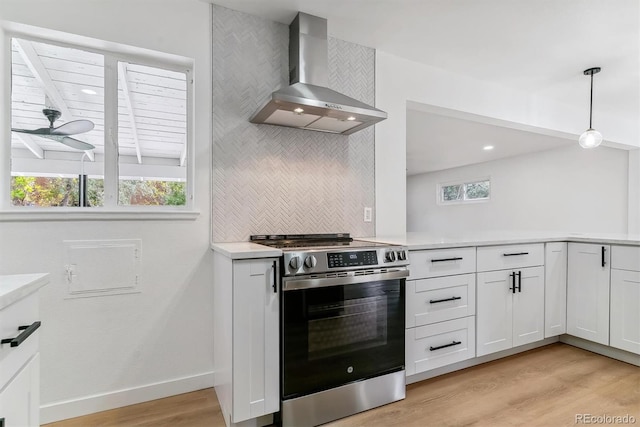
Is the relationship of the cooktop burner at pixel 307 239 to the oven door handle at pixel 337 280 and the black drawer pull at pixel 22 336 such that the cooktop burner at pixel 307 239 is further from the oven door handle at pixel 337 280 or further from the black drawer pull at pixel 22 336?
the black drawer pull at pixel 22 336

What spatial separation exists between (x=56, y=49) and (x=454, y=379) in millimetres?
3310

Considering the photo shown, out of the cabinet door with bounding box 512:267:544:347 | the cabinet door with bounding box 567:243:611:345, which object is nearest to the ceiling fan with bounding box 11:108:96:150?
the cabinet door with bounding box 512:267:544:347

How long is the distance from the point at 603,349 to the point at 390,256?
7.23 feet

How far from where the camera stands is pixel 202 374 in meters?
2.16

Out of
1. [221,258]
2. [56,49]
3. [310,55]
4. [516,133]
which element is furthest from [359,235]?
[516,133]

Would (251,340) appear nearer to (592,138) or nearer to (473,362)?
(473,362)

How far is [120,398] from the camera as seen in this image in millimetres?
1947

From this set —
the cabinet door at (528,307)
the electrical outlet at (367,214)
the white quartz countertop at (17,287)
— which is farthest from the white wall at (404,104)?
the white quartz countertop at (17,287)

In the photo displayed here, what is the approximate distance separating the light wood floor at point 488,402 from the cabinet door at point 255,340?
300 mm

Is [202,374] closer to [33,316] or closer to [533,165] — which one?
[33,316]

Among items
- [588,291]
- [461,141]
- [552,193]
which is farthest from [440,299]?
[552,193]

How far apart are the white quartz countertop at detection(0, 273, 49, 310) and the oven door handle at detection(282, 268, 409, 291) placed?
980 millimetres

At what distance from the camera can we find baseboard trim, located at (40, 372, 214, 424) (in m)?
1.81

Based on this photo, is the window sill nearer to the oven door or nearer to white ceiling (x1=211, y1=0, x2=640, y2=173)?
the oven door
